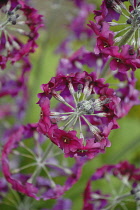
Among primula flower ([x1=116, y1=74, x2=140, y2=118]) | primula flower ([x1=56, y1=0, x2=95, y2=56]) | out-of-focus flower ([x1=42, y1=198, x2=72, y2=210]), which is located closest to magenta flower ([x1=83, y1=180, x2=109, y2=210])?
out-of-focus flower ([x1=42, y1=198, x2=72, y2=210])

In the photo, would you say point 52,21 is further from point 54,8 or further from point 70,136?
point 70,136

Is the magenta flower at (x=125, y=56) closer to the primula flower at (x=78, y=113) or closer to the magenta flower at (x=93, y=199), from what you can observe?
the primula flower at (x=78, y=113)

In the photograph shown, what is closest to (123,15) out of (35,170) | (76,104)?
(76,104)

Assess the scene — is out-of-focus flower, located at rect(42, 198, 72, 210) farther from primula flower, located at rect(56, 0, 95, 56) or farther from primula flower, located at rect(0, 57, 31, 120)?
primula flower, located at rect(56, 0, 95, 56)

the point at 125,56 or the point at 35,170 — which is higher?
the point at 125,56

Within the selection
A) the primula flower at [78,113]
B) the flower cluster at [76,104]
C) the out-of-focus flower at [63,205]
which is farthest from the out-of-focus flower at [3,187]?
the primula flower at [78,113]

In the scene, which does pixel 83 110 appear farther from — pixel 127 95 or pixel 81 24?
pixel 81 24

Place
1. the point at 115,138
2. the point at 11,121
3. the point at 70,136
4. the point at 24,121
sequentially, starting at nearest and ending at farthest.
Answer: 1. the point at 70,136
2. the point at 24,121
3. the point at 115,138
4. the point at 11,121

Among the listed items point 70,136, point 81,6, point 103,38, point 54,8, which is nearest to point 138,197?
point 70,136
